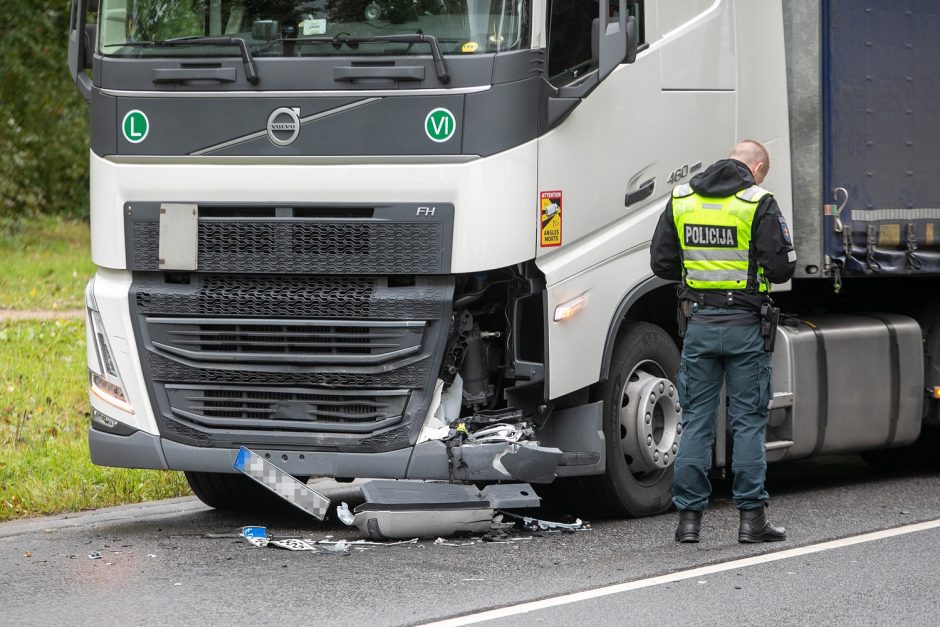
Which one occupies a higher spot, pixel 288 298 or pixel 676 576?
pixel 288 298

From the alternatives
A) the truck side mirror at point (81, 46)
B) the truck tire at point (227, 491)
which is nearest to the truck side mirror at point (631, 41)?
the truck side mirror at point (81, 46)

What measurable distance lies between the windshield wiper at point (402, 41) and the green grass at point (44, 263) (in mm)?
10367

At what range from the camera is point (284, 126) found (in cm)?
719

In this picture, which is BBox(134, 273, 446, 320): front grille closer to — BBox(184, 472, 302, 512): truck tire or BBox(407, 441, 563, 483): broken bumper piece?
BBox(407, 441, 563, 483): broken bumper piece

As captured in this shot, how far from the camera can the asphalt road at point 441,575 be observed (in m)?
5.82

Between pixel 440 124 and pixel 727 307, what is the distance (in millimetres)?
1534

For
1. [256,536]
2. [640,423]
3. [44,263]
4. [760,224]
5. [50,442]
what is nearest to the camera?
[760,224]

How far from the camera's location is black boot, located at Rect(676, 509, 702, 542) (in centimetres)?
729

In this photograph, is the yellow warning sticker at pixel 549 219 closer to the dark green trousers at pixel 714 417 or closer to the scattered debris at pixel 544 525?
the dark green trousers at pixel 714 417

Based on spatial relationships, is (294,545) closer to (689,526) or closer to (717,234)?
(689,526)

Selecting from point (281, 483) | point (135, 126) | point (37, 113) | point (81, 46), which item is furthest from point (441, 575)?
point (37, 113)

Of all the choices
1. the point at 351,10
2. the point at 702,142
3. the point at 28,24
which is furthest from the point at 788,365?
the point at 28,24

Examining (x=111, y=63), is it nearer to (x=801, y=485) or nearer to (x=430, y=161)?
(x=430, y=161)

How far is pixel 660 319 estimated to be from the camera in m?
8.34
